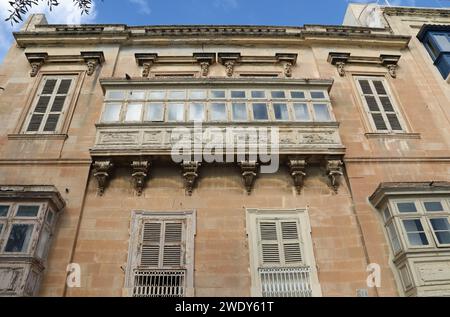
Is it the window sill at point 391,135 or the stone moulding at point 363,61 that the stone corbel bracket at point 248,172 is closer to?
the window sill at point 391,135

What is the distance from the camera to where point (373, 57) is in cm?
1343

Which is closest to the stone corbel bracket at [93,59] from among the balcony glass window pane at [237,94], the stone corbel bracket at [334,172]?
the balcony glass window pane at [237,94]

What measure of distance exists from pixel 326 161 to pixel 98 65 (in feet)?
28.4

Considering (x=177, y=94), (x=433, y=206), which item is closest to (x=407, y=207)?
(x=433, y=206)

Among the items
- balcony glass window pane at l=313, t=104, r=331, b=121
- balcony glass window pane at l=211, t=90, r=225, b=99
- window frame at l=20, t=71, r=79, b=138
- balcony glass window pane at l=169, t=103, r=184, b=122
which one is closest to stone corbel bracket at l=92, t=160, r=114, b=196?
window frame at l=20, t=71, r=79, b=138

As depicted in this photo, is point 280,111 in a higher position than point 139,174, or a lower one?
higher

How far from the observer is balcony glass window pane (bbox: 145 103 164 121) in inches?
412

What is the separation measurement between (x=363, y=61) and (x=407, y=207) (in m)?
6.60

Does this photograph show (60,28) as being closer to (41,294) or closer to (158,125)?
(158,125)

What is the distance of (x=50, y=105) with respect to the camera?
1140cm

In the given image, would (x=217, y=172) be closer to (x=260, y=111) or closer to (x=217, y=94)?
(x=260, y=111)

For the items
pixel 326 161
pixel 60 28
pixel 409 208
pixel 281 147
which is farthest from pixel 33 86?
pixel 409 208

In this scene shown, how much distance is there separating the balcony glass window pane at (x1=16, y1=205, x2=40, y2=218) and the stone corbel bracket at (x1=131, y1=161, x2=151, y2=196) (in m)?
2.45

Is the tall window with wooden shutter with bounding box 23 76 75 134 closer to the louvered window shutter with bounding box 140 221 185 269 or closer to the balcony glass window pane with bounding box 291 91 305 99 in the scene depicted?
the louvered window shutter with bounding box 140 221 185 269
